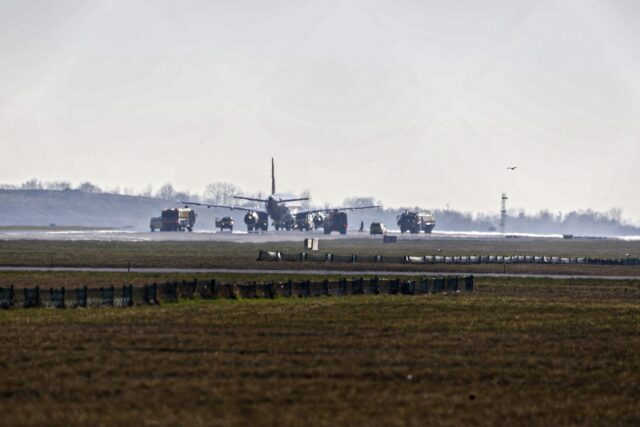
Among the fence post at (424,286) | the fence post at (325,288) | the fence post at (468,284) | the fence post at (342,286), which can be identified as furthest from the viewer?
the fence post at (468,284)

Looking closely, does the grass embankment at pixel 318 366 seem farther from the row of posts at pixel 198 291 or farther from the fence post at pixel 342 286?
the fence post at pixel 342 286

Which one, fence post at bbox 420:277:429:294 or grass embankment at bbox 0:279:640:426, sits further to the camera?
fence post at bbox 420:277:429:294

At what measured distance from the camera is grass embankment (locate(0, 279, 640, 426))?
27047mm

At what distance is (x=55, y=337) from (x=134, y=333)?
2.97 meters

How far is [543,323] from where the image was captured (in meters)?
48.4

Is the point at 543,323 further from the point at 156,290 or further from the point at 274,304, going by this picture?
the point at 156,290

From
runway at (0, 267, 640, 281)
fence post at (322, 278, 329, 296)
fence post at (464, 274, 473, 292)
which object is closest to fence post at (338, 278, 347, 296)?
fence post at (322, 278, 329, 296)

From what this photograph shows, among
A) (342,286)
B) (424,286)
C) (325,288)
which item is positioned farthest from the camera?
(424,286)

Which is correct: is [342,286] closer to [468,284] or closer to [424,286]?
[424,286]

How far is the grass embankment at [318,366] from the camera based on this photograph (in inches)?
1065

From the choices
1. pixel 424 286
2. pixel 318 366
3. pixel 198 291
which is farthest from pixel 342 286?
pixel 318 366

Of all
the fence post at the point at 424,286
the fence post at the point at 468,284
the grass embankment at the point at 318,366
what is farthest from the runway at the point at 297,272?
the grass embankment at the point at 318,366

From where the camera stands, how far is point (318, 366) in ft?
112

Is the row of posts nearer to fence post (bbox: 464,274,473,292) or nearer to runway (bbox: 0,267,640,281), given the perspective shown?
fence post (bbox: 464,274,473,292)
